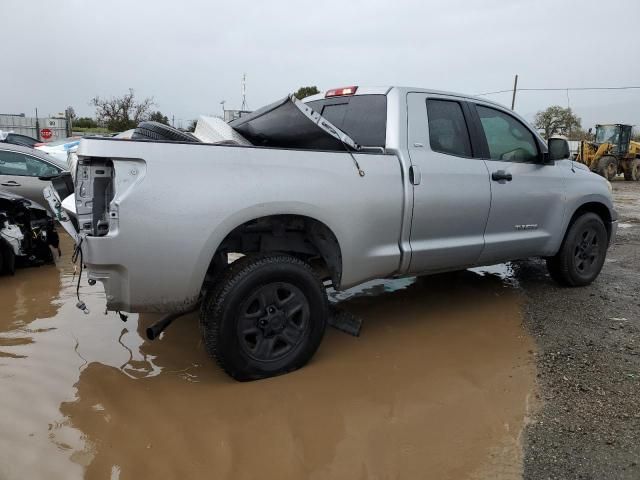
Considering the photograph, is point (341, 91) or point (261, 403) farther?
point (341, 91)

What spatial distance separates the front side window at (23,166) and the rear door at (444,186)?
699 centimetres

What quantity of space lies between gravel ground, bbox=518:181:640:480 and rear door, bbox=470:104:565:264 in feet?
2.27

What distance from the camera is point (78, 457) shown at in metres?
2.52

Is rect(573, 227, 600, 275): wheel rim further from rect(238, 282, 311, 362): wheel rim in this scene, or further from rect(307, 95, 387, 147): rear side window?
rect(238, 282, 311, 362): wheel rim

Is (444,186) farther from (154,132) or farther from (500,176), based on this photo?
(154,132)

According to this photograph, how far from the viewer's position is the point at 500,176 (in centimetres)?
440

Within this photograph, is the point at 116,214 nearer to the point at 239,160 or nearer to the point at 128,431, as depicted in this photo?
the point at 239,160

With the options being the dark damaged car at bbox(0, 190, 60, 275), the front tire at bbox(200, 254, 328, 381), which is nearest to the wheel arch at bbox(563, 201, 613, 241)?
the front tire at bbox(200, 254, 328, 381)

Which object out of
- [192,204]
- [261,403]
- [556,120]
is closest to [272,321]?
[261,403]

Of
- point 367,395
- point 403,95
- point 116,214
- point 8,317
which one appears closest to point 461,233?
point 403,95

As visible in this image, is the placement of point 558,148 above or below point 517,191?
above

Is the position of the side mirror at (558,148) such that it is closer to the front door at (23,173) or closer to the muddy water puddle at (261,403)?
the muddy water puddle at (261,403)

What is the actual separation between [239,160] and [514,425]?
2.25 m

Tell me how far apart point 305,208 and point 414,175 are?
3.32 feet
